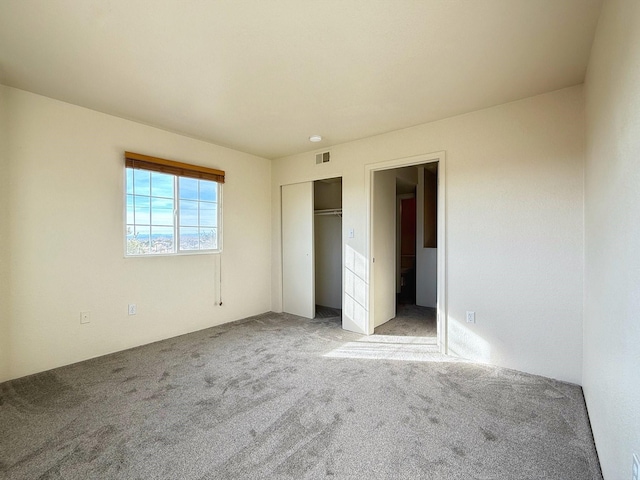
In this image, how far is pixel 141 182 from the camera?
128 inches

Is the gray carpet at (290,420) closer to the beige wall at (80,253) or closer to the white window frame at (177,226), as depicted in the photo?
the beige wall at (80,253)

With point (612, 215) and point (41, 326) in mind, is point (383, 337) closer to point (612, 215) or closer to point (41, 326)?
point (612, 215)

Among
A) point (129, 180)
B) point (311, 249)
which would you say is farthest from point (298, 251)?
point (129, 180)

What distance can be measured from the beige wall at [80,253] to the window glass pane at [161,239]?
136mm

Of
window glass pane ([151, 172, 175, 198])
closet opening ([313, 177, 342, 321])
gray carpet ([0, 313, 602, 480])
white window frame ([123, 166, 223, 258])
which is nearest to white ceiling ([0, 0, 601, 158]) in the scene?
window glass pane ([151, 172, 175, 198])

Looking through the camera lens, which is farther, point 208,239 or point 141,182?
point 208,239

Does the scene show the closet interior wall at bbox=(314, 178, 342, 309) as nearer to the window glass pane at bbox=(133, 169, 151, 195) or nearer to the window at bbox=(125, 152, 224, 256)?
the window at bbox=(125, 152, 224, 256)

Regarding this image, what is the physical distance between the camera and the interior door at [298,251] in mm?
4359

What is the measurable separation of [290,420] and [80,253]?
2.59 meters

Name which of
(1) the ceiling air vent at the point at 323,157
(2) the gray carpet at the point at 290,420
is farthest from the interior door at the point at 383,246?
(2) the gray carpet at the point at 290,420

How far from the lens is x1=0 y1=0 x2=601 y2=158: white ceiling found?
1628 mm

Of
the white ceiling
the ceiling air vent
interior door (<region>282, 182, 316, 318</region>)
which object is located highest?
the white ceiling

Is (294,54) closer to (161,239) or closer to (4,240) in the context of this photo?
(161,239)

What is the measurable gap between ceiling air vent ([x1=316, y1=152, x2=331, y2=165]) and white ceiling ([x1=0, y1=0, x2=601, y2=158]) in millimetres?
1001
